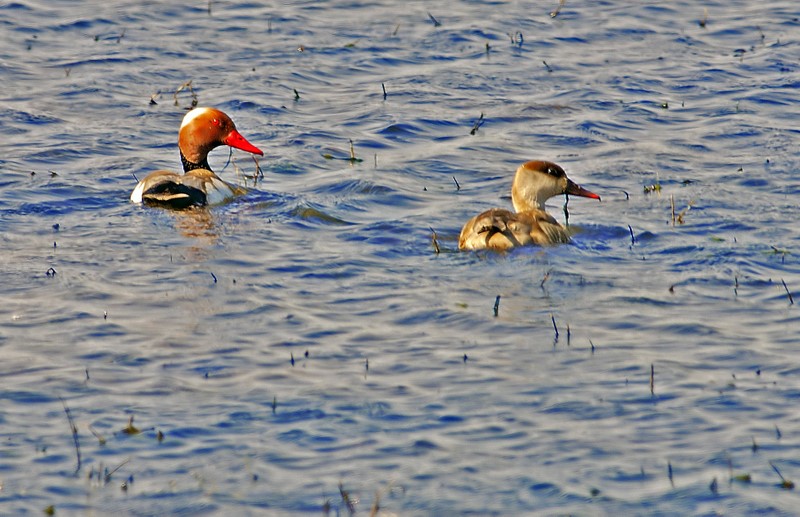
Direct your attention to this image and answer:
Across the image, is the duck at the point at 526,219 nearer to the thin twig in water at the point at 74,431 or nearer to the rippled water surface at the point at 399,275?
the rippled water surface at the point at 399,275

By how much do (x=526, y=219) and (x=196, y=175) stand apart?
359 cm

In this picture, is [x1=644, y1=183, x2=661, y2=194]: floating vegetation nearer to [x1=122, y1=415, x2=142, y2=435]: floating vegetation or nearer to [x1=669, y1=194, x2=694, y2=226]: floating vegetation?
[x1=669, y1=194, x2=694, y2=226]: floating vegetation

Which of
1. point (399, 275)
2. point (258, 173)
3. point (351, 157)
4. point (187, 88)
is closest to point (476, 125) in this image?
point (351, 157)

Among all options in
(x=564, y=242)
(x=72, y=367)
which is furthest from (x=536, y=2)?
(x=72, y=367)

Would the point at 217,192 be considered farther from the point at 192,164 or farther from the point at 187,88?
the point at 187,88

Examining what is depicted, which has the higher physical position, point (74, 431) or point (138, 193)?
point (138, 193)

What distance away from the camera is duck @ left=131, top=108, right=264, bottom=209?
12.0 metres

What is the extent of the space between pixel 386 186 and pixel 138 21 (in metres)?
7.65

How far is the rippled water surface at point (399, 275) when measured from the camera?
660 centimetres

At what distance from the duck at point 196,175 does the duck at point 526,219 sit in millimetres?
2804

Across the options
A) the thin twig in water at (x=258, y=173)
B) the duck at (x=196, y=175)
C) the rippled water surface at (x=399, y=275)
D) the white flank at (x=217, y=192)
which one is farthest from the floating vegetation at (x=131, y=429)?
the thin twig in water at (x=258, y=173)

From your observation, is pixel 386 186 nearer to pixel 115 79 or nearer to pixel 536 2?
pixel 115 79

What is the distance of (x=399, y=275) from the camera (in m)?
9.89

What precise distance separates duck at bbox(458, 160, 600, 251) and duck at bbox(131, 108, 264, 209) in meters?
2.80
